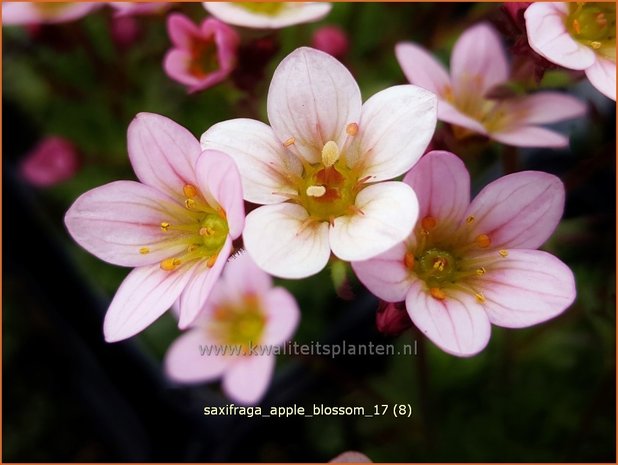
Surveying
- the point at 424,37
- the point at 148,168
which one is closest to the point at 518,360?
the point at 424,37

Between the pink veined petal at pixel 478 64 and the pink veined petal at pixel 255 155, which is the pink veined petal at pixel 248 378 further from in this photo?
the pink veined petal at pixel 478 64

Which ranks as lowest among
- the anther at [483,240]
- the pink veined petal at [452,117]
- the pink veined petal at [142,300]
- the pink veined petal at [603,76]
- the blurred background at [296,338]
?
the blurred background at [296,338]

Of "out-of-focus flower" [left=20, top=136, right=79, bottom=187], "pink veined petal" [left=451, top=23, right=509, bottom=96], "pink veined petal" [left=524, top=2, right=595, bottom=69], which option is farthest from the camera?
"out-of-focus flower" [left=20, top=136, right=79, bottom=187]

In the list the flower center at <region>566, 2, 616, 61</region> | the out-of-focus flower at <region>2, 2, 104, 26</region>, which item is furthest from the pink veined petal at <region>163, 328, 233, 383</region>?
the flower center at <region>566, 2, 616, 61</region>

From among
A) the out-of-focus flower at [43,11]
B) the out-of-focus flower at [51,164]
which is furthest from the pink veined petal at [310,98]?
the out-of-focus flower at [51,164]

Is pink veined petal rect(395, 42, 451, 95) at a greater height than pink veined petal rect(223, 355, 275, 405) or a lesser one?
greater

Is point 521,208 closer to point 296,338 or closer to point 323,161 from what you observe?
point 323,161

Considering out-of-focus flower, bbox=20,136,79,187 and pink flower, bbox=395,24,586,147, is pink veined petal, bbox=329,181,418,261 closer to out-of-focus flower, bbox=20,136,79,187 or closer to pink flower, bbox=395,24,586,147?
pink flower, bbox=395,24,586,147
